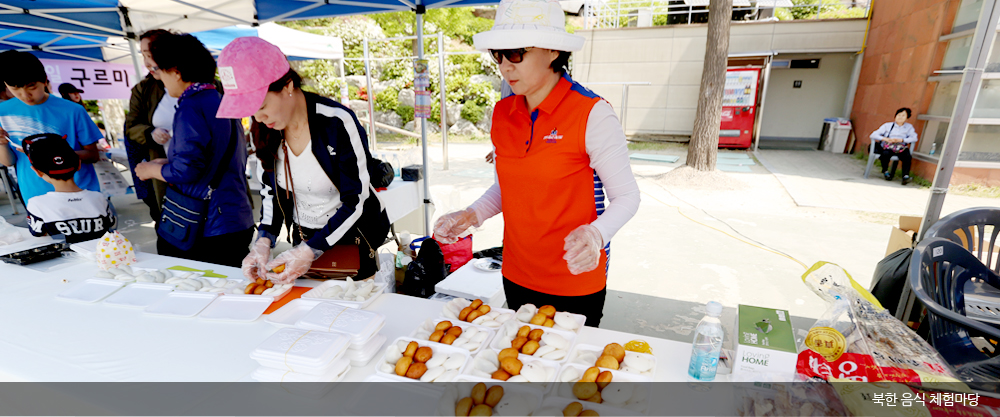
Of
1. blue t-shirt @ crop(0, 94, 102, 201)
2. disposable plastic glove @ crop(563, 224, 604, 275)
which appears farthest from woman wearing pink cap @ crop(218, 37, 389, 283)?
blue t-shirt @ crop(0, 94, 102, 201)

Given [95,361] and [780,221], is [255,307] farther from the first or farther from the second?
[780,221]

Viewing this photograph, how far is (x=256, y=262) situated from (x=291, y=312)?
34 cm

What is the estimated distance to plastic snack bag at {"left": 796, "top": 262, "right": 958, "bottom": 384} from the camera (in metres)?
1.01

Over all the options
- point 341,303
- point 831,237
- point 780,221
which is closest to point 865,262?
point 831,237

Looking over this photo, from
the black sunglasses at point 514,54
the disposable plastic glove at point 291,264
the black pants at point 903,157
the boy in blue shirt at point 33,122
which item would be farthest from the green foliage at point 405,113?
the black sunglasses at point 514,54

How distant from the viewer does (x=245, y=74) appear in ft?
4.46

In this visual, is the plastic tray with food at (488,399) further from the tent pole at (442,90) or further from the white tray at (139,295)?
the tent pole at (442,90)

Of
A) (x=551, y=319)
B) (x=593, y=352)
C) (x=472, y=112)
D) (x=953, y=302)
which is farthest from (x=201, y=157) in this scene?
(x=472, y=112)

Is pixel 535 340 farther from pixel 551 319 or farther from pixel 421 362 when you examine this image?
pixel 421 362

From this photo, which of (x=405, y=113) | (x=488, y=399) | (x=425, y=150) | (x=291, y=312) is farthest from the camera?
(x=405, y=113)

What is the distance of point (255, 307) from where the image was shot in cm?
148

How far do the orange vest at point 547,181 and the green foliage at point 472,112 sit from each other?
13735mm

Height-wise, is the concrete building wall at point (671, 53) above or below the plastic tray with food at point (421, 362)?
above

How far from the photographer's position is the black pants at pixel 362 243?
1.72 meters
